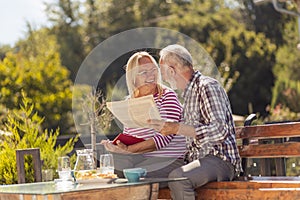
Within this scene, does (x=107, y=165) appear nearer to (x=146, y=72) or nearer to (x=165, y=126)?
(x=165, y=126)

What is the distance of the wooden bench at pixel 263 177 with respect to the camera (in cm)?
360

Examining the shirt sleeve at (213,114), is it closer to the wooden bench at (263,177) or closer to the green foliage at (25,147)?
the wooden bench at (263,177)

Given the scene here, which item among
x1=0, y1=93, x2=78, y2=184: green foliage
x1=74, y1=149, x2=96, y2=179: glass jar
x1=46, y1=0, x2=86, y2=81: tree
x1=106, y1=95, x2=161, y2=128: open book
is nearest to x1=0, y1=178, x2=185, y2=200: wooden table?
x1=74, y1=149, x2=96, y2=179: glass jar

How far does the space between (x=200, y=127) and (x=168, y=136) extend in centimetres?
42

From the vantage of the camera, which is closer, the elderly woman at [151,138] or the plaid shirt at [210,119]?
the plaid shirt at [210,119]

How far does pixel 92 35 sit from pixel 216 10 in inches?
210

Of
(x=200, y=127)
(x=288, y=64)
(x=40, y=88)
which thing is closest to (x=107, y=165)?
(x=200, y=127)

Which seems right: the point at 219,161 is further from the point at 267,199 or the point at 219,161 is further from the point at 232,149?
the point at 267,199

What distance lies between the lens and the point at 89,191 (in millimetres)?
3461

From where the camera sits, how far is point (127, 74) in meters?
4.45

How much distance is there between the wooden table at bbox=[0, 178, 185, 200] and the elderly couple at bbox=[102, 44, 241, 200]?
0.79 ft

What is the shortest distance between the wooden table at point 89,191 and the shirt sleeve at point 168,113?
0.55 meters

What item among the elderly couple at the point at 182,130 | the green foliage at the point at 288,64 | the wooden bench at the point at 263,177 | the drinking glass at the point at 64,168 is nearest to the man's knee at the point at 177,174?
the elderly couple at the point at 182,130

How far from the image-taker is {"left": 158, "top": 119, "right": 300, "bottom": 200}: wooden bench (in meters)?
3.60
